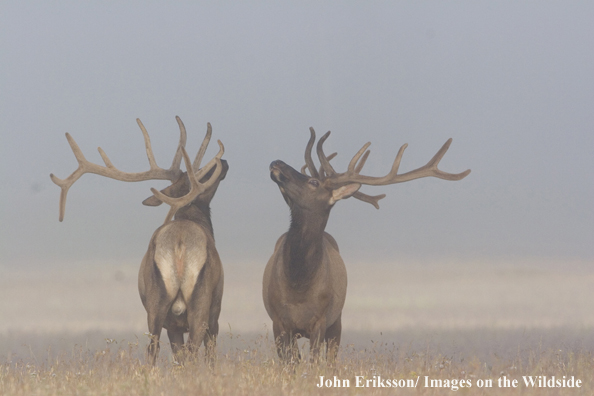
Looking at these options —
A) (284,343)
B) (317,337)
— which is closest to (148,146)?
(284,343)

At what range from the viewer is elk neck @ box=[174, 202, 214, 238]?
11.7m

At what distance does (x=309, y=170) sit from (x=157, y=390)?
4758 mm

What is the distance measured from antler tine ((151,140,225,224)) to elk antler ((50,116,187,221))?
0.36m

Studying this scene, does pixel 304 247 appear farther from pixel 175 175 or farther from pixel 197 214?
pixel 175 175

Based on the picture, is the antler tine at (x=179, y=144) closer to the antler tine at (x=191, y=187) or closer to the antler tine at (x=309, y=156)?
the antler tine at (x=191, y=187)

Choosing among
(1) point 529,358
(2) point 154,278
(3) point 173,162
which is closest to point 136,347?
(2) point 154,278

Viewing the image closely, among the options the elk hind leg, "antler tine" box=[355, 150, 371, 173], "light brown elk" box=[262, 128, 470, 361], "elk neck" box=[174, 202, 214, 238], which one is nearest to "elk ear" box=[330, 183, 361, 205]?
"light brown elk" box=[262, 128, 470, 361]

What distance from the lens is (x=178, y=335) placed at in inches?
444

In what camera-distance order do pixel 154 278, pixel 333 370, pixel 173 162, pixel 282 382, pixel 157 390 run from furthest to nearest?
pixel 173 162
pixel 154 278
pixel 333 370
pixel 282 382
pixel 157 390

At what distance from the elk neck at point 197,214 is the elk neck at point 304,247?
5.17ft

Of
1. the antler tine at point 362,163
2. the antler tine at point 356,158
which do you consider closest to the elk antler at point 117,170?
the antler tine at point 356,158

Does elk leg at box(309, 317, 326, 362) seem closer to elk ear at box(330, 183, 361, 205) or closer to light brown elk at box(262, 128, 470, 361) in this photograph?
light brown elk at box(262, 128, 470, 361)

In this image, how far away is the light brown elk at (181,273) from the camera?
1045cm

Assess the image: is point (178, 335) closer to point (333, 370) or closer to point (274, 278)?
point (274, 278)
